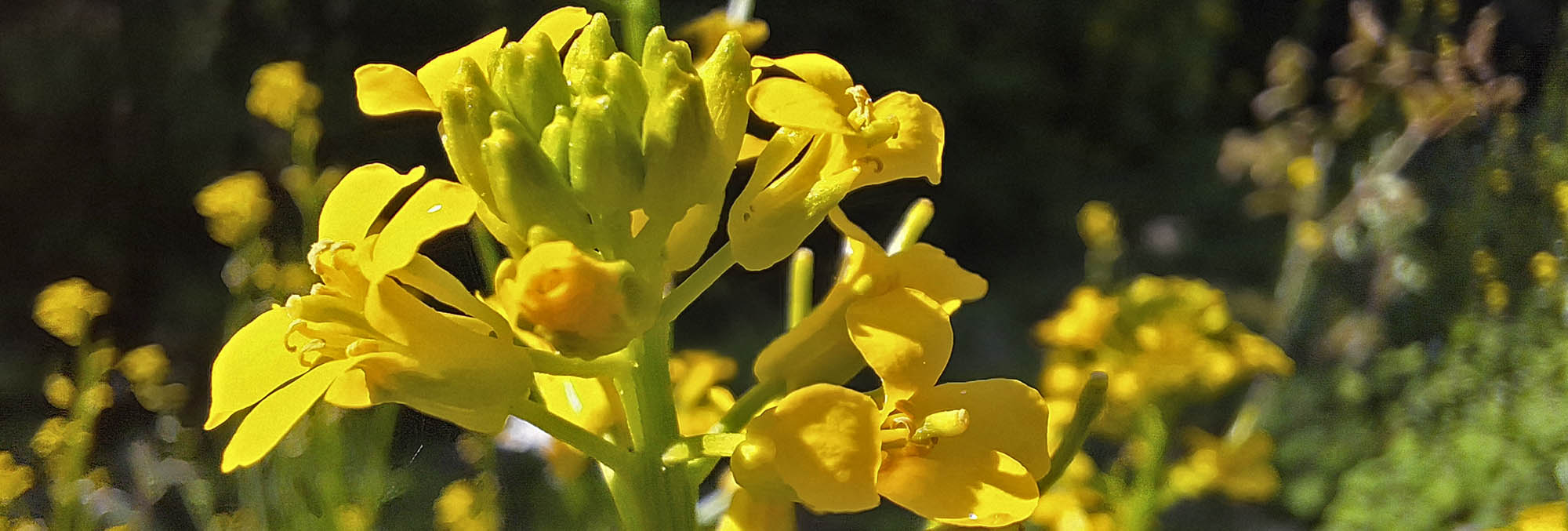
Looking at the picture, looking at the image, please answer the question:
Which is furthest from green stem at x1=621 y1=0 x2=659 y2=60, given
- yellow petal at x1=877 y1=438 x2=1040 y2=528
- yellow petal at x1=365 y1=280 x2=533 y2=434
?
yellow petal at x1=877 y1=438 x2=1040 y2=528

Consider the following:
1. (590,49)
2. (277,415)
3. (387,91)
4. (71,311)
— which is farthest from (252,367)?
→ (71,311)

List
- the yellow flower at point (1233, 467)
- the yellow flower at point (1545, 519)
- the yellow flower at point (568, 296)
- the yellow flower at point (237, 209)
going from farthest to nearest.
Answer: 1. the yellow flower at point (1233, 467)
2. the yellow flower at point (237, 209)
3. the yellow flower at point (1545, 519)
4. the yellow flower at point (568, 296)

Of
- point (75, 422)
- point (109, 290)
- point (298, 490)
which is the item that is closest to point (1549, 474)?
point (298, 490)

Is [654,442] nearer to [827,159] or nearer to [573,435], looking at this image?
[573,435]

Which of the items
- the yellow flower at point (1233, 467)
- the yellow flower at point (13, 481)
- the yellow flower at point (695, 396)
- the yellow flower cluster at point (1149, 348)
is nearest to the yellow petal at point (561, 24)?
the yellow flower at point (695, 396)

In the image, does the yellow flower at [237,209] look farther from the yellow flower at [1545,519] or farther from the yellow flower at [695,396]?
the yellow flower at [1545,519]

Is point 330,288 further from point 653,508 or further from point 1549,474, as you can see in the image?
point 1549,474

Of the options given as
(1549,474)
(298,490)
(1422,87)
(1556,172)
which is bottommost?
(298,490)
